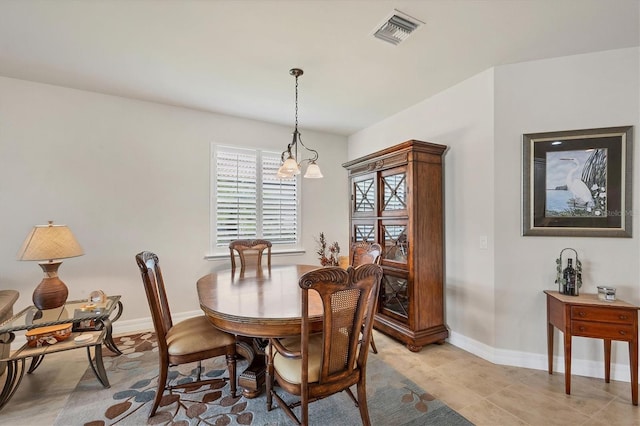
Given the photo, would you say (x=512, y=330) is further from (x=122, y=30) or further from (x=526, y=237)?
(x=122, y=30)

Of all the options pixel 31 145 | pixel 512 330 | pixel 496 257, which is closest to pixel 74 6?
pixel 31 145

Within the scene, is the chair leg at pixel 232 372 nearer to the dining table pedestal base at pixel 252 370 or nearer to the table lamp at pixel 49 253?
the dining table pedestal base at pixel 252 370

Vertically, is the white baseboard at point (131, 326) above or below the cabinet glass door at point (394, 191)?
below

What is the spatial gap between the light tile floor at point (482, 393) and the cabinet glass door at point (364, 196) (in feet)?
5.51

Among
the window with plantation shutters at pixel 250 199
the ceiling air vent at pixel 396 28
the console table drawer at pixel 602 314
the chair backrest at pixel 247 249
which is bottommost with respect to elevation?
the console table drawer at pixel 602 314

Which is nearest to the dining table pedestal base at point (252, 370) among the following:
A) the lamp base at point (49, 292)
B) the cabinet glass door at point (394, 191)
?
the lamp base at point (49, 292)

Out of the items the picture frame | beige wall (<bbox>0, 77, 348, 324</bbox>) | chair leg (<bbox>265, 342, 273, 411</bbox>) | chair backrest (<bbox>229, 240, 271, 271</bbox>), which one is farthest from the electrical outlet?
beige wall (<bbox>0, 77, 348, 324</bbox>)

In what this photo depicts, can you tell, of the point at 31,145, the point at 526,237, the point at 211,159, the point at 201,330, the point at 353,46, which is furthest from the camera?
the point at 211,159

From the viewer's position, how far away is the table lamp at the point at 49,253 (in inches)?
93.4

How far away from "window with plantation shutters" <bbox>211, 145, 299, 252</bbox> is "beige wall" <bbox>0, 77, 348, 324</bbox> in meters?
0.15

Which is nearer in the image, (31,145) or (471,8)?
(471,8)

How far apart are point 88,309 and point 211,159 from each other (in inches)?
86.6

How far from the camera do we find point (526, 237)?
8.64 ft

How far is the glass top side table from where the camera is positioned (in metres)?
2.06
